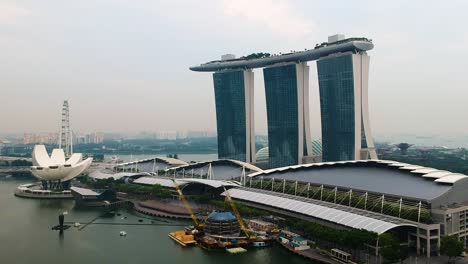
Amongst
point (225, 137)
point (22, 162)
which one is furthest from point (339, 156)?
point (22, 162)

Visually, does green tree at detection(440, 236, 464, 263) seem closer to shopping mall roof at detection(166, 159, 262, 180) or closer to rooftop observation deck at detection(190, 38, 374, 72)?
shopping mall roof at detection(166, 159, 262, 180)

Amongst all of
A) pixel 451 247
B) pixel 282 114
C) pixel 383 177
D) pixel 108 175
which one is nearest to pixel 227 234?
pixel 383 177

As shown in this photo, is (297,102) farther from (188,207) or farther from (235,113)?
(188,207)

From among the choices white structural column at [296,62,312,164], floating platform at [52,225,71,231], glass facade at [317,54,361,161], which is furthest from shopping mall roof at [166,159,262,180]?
floating platform at [52,225,71,231]

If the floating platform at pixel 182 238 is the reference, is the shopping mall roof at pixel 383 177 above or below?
above

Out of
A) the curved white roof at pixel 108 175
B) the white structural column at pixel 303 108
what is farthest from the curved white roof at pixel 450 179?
the curved white roof at pixel 108 175

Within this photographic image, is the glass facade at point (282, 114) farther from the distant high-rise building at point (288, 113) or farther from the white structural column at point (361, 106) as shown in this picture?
the white structural column at point (361, 106)
